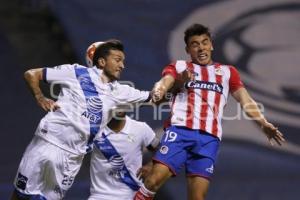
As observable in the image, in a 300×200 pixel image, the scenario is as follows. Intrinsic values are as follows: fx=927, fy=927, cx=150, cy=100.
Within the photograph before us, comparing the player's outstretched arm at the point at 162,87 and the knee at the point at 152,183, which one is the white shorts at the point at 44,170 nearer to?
the knee at the point at 152,183

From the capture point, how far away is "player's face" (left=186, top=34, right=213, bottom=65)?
236 inches

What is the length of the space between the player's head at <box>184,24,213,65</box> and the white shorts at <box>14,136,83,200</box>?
1.01 m

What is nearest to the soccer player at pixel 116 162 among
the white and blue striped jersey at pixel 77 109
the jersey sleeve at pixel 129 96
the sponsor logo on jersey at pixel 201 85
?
the jersey sleeve at pixel 129 96

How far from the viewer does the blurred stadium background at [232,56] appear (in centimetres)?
801

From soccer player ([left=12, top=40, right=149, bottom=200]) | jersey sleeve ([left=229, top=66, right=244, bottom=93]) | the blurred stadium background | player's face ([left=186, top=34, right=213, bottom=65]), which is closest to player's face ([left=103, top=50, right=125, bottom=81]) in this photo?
soccer player ([left=12, top=40, right=149, bottom=200])

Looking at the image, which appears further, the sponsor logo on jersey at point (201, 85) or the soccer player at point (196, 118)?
the sponsor logo on jersey at point (201, 85)

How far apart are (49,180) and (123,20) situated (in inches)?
102

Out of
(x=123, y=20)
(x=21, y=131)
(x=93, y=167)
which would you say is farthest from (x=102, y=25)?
(x=93, y=167)

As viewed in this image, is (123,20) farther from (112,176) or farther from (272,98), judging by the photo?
(112,176)

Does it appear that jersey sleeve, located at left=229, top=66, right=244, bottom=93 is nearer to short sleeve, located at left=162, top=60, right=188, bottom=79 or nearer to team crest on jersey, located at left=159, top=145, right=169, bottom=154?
short sleeve, located at left=162, top=60, right=188, bottom=79

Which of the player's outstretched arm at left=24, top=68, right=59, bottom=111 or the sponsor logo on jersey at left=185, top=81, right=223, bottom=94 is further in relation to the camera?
the sponsor logo on jersey at left=185, top=81, right=223, bottom=94

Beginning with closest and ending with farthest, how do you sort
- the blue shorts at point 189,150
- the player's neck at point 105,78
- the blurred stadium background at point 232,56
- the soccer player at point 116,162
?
1. the blue shorts at point 189,150
2. the player's neck at point 105,78
3. the soccer player at point 116,162
4. the blurred stadium background at point 232,56

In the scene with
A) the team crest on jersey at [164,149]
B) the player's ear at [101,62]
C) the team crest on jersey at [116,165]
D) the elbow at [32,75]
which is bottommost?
the team crest on jersey at [116,165]

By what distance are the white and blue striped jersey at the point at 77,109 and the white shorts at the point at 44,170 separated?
0.19 ft
